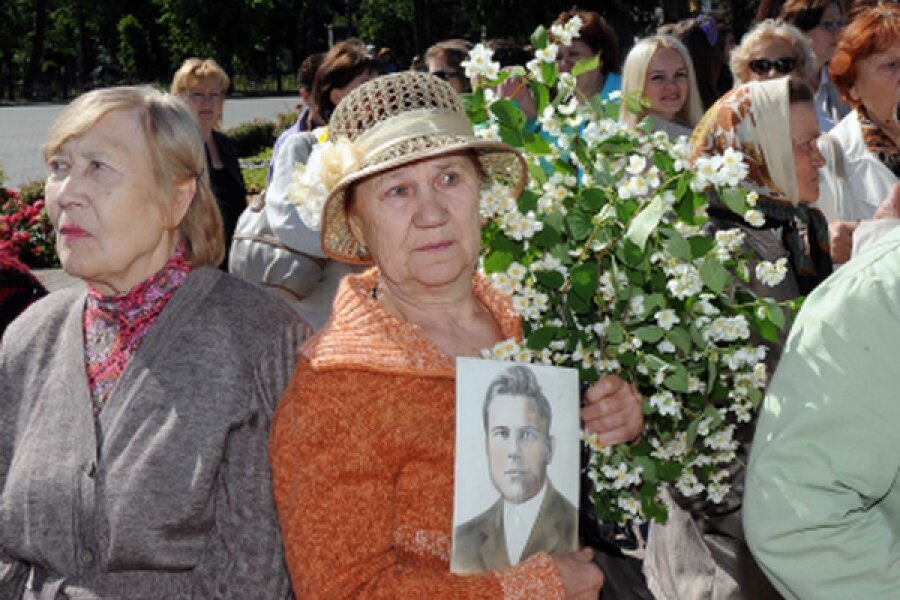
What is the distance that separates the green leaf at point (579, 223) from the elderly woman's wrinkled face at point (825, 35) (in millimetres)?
5370

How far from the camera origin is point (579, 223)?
7.97 ft

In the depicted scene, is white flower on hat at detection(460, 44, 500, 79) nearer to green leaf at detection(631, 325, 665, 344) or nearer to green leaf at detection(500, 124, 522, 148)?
green leaf at detection(500, 124, 522, 148)

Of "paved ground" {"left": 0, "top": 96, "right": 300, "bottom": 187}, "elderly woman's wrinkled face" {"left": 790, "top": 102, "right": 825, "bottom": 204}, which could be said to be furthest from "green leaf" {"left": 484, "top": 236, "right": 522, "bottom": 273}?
"paved ground" {"left": 0, "top": 96, "right": 300, "bottom": 187}

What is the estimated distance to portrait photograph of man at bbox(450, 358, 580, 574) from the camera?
2217 millimetres

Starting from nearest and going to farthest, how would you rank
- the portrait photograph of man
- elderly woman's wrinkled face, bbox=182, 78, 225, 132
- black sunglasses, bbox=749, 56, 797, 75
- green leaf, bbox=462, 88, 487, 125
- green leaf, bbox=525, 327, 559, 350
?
the portrait photograph of man
green leaf, bbox=525, 327, 559, 350
green leaf, bbox=462, 88, 487, 125
black sunglasses, bbox=749, 56, 797, 75
elderly woman's wrinkled face, bbox=182, 78, 225, 132

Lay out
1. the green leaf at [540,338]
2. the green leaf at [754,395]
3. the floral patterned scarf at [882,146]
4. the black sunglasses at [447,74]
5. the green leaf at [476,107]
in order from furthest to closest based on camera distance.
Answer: the black sunglasses at [447,74]
the floral patterned scarf at [882,146]
the green leaf at [476,107]
the green leaf at [754,395]
the green leaf at [540,338]

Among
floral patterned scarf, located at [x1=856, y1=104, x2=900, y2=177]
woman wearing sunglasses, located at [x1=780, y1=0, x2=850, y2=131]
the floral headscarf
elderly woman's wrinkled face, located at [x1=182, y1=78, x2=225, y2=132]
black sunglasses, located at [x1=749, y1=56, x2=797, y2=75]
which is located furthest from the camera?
elderly woman's wrinkled face, located at [x1=182, y1=78, x2=225, y2=132]

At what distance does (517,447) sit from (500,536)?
175 millimetres

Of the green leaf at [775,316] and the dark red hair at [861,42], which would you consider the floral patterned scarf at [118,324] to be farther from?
the dark red hair at [861,42]

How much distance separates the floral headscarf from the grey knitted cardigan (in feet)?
5.37

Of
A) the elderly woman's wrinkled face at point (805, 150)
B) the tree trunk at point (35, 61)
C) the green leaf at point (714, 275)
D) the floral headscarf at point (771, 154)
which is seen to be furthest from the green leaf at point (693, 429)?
the tree trunk at point (35, 61)

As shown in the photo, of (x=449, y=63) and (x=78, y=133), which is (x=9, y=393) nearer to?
(x=78, y=133)

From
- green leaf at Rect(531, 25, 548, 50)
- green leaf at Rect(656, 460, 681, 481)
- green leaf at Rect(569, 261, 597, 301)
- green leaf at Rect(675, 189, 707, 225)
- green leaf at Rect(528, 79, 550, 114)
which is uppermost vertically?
green leaf at Rect(531, 25, 548, 50)

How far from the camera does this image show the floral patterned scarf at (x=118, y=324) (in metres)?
2.59
